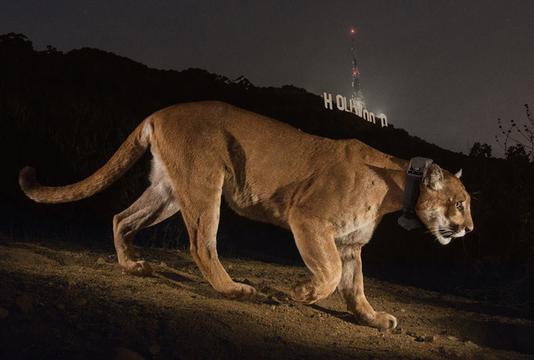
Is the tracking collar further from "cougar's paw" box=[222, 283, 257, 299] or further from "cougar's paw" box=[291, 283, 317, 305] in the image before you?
"cougar's paw" box=[222, 283, 257, 299]

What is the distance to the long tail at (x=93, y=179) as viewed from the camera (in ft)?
18.4

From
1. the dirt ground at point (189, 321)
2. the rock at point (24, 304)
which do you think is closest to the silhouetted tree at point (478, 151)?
the dirt ground at point (189, 321)

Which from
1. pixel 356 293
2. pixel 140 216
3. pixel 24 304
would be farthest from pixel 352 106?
pixel 24 304

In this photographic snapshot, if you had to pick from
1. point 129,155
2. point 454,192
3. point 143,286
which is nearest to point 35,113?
point 129,155

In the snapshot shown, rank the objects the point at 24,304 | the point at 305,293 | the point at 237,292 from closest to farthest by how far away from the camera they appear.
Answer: the point at 24,304
the point at 305,293
the point at 237,292

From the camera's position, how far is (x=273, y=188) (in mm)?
5574

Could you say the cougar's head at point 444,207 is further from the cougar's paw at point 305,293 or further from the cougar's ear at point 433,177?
the cougar's paw at point 305,293

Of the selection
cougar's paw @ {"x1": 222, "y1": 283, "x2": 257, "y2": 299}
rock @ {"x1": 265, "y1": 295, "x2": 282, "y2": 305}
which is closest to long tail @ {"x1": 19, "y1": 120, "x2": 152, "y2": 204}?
cougar's paw @ {"x1": 222, "y1": 283, "x2": 257, "y2": 299}

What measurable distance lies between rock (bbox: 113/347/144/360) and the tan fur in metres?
1.90

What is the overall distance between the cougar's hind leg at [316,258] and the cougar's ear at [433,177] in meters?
0.93

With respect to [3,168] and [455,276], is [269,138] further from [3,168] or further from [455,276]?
[455,276]

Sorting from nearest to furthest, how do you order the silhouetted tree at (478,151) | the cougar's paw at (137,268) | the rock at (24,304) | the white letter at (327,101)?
the rock at (24,304) → the cougar's paw at (137,268) → the silhouetted tree at (478,151) → the white letter at (327,101)

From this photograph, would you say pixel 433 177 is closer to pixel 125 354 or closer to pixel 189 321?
pixel 189 321

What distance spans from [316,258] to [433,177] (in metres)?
1.21
